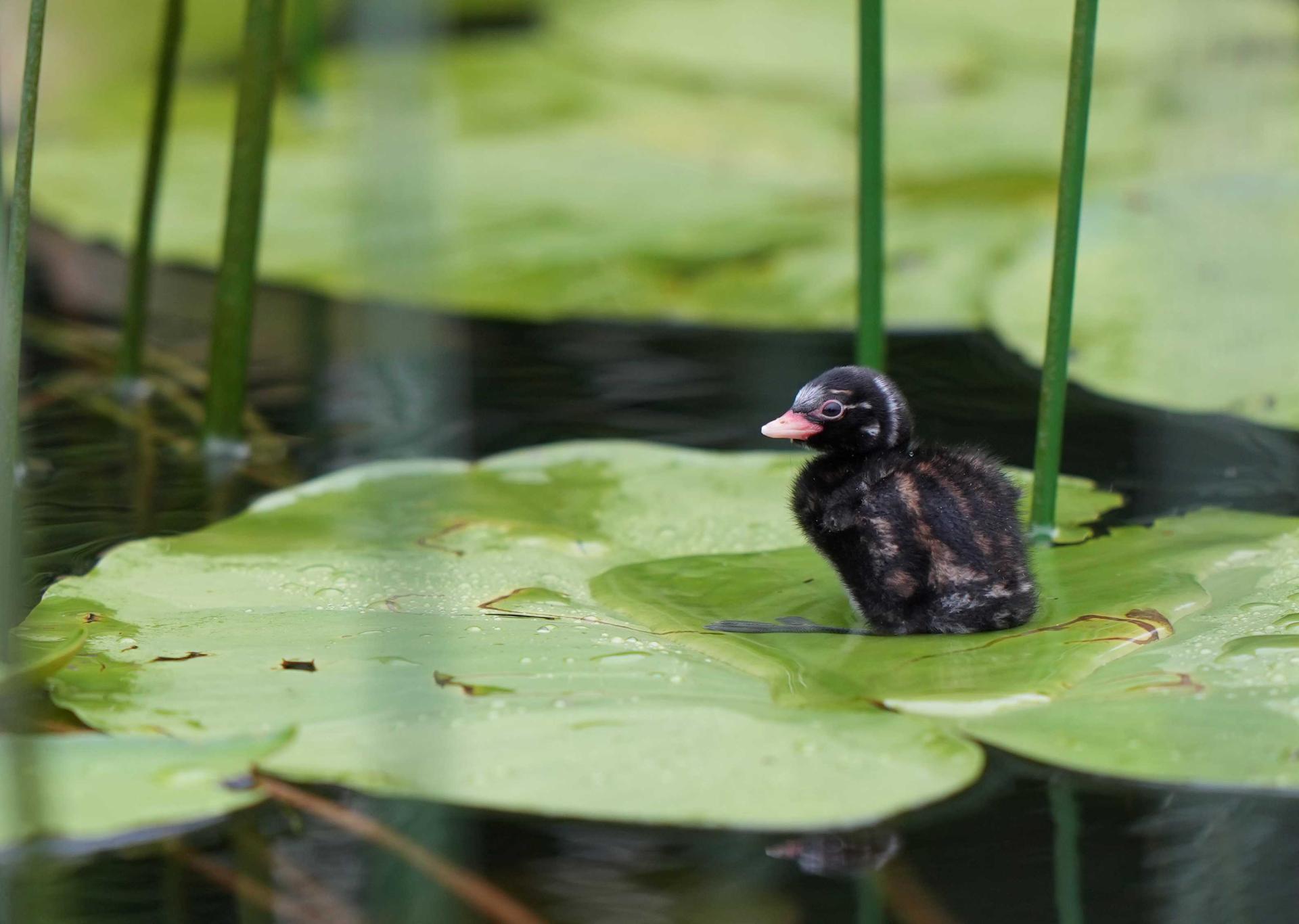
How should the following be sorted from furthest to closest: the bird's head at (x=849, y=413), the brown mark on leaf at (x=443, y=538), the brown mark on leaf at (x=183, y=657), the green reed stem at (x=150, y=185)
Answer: the green reed stem at (x=150, y=185), the brown mark on leaf at (x=443, y=538), the bird's head at (x=849, y=413), the brown mark on leaf at (x=183, y=657)

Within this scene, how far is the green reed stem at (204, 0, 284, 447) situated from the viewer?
296 centimetres

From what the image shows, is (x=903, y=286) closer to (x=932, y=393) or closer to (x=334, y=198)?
(x=932, y=393)

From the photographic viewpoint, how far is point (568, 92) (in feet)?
20.7

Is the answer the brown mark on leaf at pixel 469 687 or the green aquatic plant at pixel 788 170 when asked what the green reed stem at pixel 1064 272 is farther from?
the brown mark on leaf at pixel 469 687

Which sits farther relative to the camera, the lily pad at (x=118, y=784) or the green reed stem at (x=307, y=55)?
the green reed stem at (x=307, y=55)

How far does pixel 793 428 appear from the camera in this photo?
2.27m

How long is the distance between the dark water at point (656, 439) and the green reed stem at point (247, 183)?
0.29 meters

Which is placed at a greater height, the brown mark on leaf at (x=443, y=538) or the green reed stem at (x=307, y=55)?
the green reed stem at (x=307, y=55)

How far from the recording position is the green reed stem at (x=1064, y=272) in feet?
7.94

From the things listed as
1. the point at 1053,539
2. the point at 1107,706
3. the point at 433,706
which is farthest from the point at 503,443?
the point at 1107,706

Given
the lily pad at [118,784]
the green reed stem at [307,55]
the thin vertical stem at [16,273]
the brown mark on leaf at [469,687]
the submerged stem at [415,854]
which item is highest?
the green reed stem at [307,55]

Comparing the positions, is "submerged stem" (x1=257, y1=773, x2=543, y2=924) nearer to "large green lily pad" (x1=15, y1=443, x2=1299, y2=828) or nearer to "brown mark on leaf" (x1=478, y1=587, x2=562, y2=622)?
"large green lily pad" (x1=15, y1=443, x2=1299, y2=828)

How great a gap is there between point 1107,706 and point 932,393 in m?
1.75

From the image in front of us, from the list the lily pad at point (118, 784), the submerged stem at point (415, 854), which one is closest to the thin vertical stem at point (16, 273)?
the lily pad at point (118, 784)
